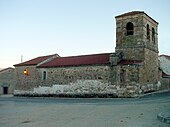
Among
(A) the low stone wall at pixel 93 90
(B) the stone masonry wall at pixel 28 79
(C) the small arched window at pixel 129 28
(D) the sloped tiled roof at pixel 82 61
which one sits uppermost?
(C) the small arched window at pixel 129 28

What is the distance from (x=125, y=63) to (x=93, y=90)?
4.88m

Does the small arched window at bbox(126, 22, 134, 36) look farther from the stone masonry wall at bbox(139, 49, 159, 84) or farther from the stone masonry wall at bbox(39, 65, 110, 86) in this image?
the stone masonry wall at bbox(39, 65, 110, 86)

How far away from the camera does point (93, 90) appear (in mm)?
27484

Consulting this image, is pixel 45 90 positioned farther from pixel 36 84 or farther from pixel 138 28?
pixel 138 28

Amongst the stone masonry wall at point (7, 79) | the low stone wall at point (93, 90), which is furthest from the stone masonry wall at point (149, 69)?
the stone masonry wall at point (7, 79)

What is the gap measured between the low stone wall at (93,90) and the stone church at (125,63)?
0.73 ft

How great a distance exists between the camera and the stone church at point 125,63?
25.7 meters

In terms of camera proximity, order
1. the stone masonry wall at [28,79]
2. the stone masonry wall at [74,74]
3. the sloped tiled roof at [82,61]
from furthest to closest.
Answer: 1. the stone masonry wall at [28,79]
2. the sloped tiled roof at [82,61]
3. the stone masonry wall at [74,74]

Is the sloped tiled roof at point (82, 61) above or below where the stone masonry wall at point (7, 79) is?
above

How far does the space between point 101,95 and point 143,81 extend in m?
4.84

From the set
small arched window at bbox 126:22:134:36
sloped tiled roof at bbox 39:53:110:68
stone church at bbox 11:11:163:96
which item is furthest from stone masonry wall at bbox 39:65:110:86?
small arched window at bbox 126:22:134:36

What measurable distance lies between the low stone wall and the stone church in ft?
0.73

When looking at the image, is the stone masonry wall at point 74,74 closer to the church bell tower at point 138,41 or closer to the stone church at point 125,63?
the stone church at point 125,63

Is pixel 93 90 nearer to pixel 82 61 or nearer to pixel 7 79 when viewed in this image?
pixel 82 61
